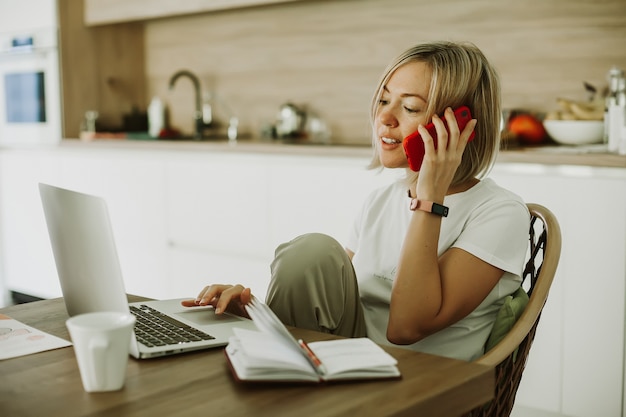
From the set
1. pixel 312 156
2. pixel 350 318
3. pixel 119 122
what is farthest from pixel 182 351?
pixel 119 122

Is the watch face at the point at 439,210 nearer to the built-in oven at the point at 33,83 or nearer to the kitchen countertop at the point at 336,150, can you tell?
the kitchen countertop at the point at 336,150

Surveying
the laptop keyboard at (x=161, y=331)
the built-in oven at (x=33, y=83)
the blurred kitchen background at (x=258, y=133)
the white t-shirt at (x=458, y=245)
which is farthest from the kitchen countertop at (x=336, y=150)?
the laptop keyboard at (x=161, y=331)

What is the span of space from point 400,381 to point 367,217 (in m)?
0.80

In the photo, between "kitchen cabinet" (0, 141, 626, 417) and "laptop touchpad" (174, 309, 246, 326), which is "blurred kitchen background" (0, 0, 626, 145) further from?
"laptop touchpad" (174, 309, 246, 326)

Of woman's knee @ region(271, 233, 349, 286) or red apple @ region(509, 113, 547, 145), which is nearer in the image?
woman's knee @ region(271, 233, 349, 286)

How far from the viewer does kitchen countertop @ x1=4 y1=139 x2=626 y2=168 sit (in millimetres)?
2586

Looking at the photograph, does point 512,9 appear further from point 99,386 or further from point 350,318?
point 99,386

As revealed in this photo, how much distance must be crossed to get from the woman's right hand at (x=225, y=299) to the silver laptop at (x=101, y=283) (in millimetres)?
26

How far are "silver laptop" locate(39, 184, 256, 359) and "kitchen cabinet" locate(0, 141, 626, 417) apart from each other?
154 centimetres

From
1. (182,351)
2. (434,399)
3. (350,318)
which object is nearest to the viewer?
(434,399)

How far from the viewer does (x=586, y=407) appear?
2.60 m

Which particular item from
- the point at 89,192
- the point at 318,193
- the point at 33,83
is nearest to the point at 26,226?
the point at 89,192

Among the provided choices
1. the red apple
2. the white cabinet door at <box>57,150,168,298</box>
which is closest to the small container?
the red apple

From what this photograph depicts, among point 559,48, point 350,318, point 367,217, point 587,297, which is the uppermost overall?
point 559,48
